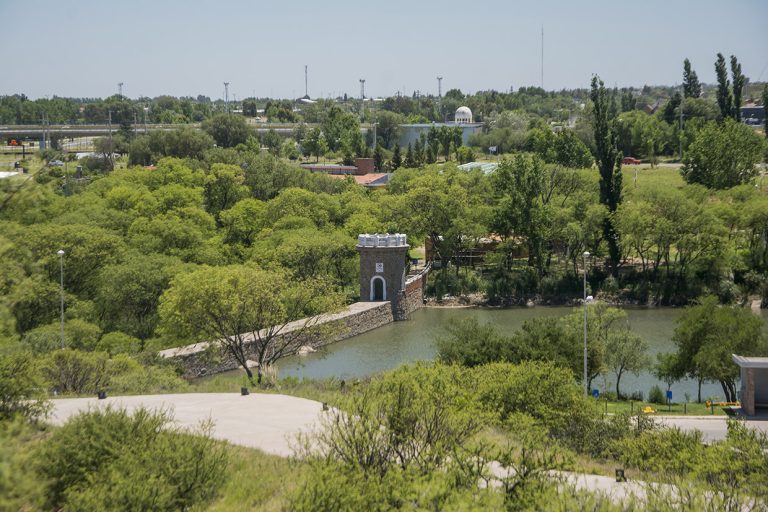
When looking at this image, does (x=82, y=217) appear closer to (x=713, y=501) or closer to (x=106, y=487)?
(x=106, y=487)

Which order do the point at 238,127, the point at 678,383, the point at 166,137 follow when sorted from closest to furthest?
the point at 678,383 → the point at 166,137 → the point at 238,127

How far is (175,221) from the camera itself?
135 ft

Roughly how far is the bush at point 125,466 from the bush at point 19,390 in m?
2.39

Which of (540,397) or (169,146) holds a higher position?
(169,146)

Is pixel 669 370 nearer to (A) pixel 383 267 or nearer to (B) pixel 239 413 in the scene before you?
(B) pixel 239 413

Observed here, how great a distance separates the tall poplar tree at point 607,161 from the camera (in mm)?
44875

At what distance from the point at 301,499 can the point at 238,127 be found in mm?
75486

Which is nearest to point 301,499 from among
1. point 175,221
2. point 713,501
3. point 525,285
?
point 713,501

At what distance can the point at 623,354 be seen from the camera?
90.3 ft

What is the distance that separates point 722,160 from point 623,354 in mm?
32261

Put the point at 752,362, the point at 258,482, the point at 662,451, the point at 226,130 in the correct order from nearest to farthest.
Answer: the point at 258,482
the point at 662,451
the point at 752,362
the point at 226,130

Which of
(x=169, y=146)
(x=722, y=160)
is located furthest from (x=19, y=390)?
(x=169, y=146)

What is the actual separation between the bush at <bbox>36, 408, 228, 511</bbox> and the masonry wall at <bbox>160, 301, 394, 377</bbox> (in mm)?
13861

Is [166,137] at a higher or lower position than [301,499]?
higher
